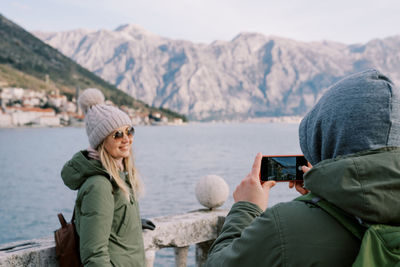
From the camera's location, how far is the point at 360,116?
4.04 feet

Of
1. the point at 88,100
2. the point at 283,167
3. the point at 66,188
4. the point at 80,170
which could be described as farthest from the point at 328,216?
the point at 66,188

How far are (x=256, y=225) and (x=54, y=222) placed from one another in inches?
1149

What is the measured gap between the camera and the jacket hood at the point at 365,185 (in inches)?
41.9

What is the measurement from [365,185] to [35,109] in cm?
15014

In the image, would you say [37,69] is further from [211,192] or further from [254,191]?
[254,191]

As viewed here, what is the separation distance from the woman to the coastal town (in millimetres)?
131026

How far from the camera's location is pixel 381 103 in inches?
48.6

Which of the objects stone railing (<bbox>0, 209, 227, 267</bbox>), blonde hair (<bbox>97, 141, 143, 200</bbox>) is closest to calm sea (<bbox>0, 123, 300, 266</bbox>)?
stone railing (<bbox>0, 209, 227, 267</bbox>)

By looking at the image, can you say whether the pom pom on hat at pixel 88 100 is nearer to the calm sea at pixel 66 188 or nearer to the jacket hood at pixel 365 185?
the jacket hood at pixel 365 185

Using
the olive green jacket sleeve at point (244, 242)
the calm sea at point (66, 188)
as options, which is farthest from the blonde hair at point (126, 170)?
the calm sea at point (66, 188)

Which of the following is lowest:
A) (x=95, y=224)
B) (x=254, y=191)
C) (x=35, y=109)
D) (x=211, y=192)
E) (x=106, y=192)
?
(x=35, y=109)

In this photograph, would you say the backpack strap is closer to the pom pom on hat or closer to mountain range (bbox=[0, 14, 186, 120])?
the pom pom on hat

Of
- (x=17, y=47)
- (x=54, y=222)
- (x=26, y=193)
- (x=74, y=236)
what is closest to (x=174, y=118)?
(x=17, y=47)

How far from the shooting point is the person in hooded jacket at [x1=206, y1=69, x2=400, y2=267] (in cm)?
108
